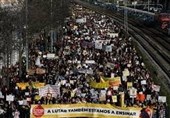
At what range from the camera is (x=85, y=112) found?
25953mm

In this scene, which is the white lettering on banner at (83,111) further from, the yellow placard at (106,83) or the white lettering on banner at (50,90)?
the yellow placard at (106,83)

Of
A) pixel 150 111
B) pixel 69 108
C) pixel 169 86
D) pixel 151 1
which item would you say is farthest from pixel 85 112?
pixel 151 1

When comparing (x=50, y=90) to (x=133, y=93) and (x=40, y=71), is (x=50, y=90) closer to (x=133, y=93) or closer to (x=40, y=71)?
(x=133, y=93)

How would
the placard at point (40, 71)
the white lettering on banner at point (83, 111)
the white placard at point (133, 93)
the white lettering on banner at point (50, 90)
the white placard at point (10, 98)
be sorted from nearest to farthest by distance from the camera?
the white lettering on banner at point (83, 111) < the white placard at point (10, 98) < the white lettering on banner at point (50, 90) < the white placard at point (133, 93) < the placard at point (40, 71)

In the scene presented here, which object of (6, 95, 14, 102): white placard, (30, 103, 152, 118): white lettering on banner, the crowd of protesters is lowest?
the crowd of protesters

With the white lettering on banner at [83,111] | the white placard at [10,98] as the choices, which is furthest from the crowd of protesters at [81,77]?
the white lettering on banner at [83,111]

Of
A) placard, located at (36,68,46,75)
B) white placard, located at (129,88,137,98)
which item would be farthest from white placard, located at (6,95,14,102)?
placard, located at (36,68,46,75)

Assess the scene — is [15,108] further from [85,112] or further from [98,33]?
[98,33]

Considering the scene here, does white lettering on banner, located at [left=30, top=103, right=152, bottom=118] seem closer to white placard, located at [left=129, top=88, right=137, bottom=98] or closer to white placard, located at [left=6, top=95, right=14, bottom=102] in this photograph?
white placard, located at [left=6, top=95, right=14, bottom=102]

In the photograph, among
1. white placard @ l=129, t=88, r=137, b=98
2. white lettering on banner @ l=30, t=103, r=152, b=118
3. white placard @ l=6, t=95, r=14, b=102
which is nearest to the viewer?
white lettering on banner @ l=30, t=103, r=152, b=118

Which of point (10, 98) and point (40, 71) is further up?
point (10, 98)

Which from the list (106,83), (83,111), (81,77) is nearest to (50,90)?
(83,111)

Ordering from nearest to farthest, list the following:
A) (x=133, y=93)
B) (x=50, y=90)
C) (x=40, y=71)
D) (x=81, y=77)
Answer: (x=50, y=90) < (x=133, y=93) < (x=81, y=77) < (x=40, y=71)

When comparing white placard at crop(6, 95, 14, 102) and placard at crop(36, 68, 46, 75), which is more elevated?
white placard at crop(6, 95, 14, 102)
